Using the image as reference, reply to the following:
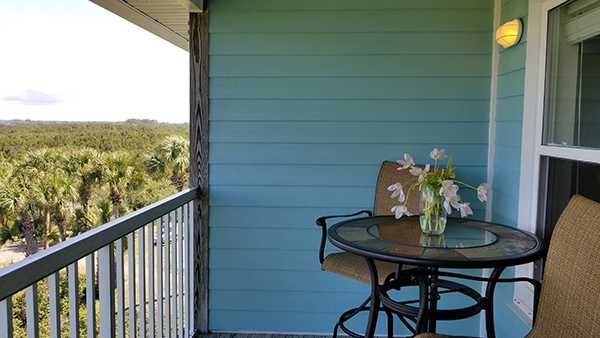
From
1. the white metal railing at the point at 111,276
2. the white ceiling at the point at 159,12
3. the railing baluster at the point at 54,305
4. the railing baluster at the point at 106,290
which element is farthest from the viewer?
the white ceiling at the point at 159,12

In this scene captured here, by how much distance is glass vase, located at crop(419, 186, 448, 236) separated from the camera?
228 centimetres

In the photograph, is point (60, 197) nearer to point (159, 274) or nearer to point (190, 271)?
point (190, 271)

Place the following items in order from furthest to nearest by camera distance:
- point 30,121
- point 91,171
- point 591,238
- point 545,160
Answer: point 30,121 < point 91,171 < point 545,160 < point 591,238

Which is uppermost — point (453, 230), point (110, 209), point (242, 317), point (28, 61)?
point (28, 61)

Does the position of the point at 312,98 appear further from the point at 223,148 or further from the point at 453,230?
the point at 453,230

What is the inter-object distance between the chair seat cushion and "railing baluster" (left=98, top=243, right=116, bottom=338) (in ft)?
3.96

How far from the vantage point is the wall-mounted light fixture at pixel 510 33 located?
2.66 meters

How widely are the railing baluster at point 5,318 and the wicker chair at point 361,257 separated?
5.57 feet

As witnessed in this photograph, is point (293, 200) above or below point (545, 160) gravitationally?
below

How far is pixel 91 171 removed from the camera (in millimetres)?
14648

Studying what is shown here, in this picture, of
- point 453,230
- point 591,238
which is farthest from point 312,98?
point 591,238

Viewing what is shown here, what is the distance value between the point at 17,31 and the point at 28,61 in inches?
37.9

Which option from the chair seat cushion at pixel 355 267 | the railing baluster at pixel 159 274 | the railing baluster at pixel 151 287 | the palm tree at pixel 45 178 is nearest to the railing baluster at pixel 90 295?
the railing baluster at pixel 151 287

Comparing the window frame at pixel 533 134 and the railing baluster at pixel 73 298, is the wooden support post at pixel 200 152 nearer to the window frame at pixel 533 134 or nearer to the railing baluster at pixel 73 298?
the railing baluster at pixel 73 298
